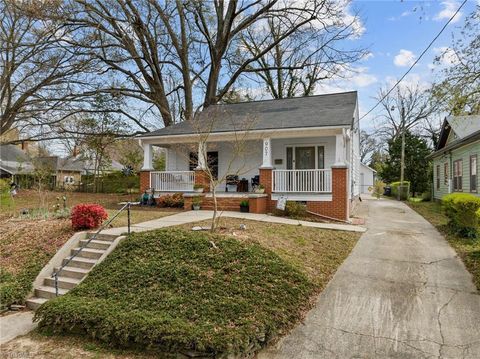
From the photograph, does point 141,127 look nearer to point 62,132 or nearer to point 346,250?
point 62,132

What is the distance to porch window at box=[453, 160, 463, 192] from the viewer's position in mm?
15867

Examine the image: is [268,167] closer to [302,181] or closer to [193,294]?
[302,181]

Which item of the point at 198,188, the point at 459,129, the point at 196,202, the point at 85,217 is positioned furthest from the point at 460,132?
the point at 85,217

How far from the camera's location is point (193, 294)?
184 inches

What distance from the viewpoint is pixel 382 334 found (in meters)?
4.01

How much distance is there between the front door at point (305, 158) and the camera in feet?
45.3

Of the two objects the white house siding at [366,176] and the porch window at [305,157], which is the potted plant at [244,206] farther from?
the white house siding at [366,176]

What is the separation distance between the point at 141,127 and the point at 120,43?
5.26 meters

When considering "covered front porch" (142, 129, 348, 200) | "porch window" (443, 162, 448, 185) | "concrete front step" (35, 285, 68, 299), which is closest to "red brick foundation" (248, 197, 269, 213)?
"covered front porch" (142, 129, 348, 200)

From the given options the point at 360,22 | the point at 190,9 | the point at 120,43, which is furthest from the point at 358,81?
the point at 120,43

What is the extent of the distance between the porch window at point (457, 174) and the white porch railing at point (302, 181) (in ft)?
28.1

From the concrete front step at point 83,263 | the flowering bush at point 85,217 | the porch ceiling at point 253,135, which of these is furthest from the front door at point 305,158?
the concrete front step at point 83,263

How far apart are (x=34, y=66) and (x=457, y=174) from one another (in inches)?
875

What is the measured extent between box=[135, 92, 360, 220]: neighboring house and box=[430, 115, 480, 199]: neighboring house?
4.07 m
